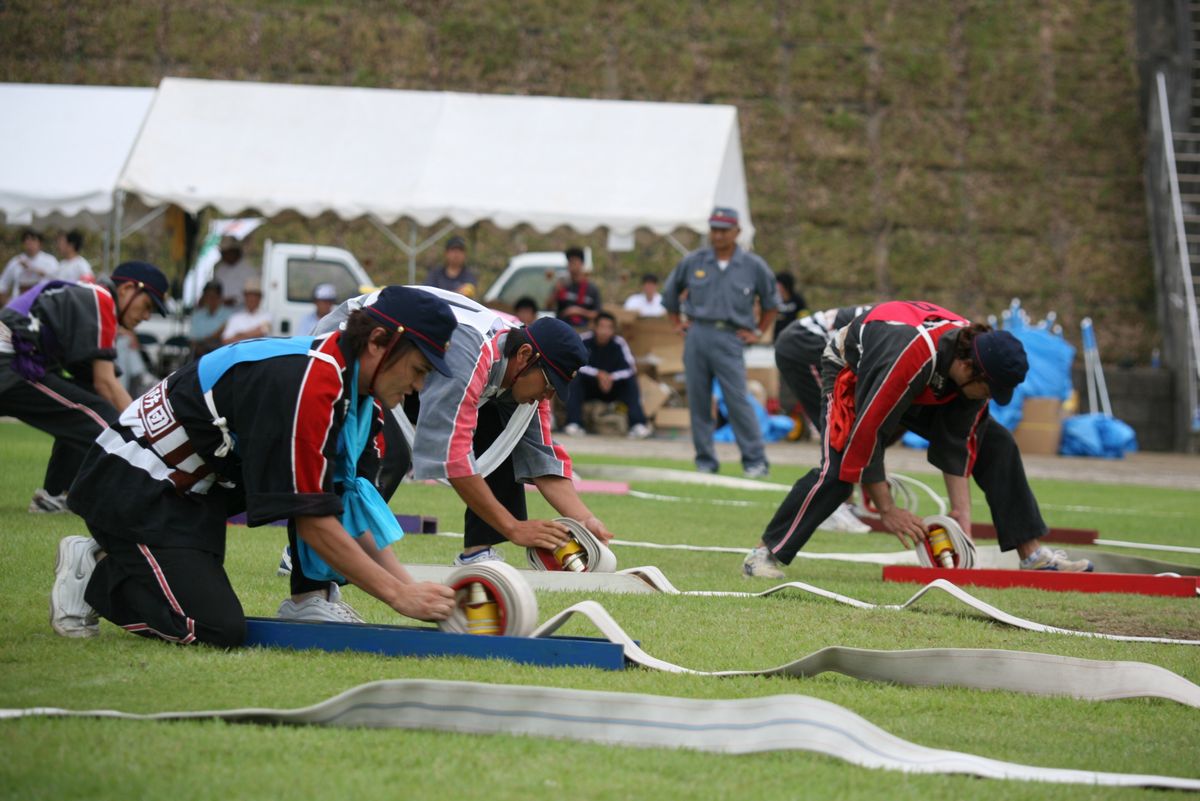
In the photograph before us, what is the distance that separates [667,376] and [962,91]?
839 centimetres

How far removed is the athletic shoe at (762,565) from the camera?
290 inches

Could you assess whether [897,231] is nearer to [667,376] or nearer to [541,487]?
[667,376]

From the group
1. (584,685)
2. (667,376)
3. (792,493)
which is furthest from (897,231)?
(584,685)

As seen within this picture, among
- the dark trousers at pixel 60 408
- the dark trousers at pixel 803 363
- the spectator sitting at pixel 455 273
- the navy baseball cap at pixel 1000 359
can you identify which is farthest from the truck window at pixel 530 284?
the navy baseball cap at pixel 1000 359

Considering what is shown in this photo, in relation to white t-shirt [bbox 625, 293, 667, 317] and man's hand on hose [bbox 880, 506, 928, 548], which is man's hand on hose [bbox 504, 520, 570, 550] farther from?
white t-shirt [bbox 625, 293, 667, 317]

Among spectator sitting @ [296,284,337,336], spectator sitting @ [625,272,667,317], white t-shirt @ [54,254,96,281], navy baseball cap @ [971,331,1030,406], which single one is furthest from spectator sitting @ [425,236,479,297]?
navy baseball cap @ [971,331,1030,406]

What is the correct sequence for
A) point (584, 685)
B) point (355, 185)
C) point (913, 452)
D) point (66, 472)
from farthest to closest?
point (913, 452)
point (355, 185)
point (66, 472)
point (584, 685)

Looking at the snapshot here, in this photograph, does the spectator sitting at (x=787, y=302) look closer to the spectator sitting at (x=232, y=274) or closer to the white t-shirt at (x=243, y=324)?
the white t-shirt at (x=243, y=324)

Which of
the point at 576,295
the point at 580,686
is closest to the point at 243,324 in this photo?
the point at 576,295

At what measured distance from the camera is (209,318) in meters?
21.1

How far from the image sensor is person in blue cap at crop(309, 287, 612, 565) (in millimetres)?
5938

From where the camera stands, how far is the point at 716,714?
Answer: 380 centimetres

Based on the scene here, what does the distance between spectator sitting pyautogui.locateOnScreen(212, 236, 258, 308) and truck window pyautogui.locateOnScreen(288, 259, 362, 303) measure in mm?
536

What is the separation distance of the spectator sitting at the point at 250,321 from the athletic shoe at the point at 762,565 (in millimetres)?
13494
